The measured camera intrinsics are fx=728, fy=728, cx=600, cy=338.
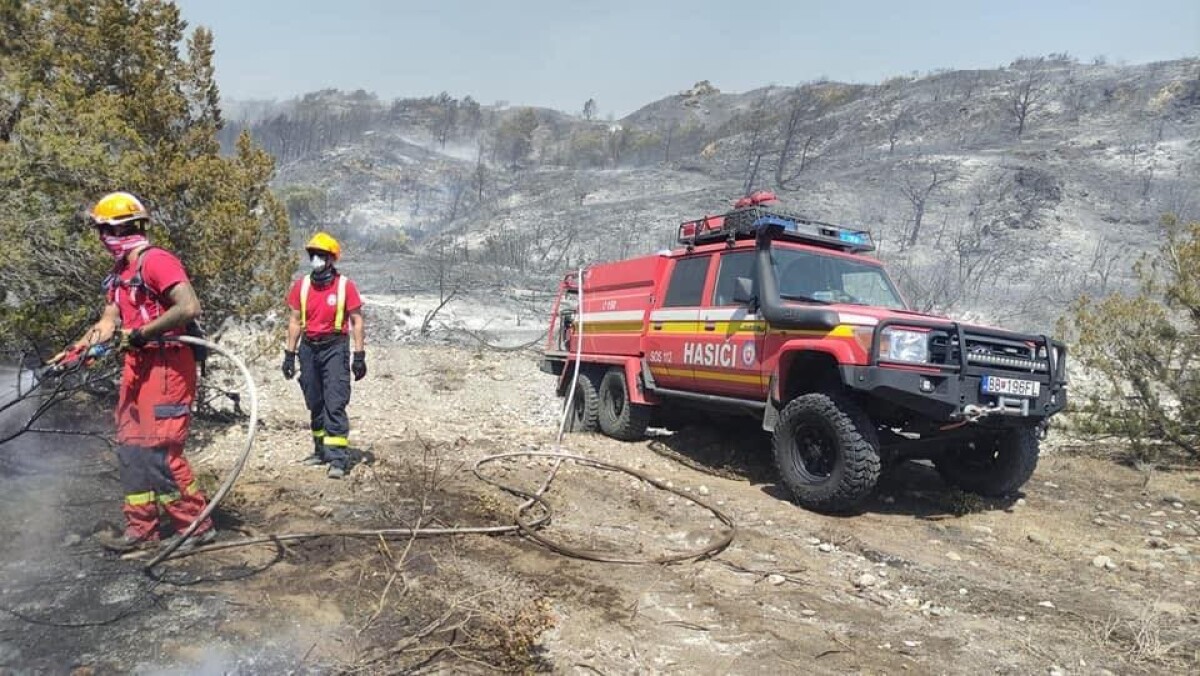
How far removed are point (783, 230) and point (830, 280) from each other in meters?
0.59

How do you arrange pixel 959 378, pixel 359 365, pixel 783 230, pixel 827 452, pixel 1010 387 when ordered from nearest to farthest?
pixel 959 378
pixel 1010 387
pixel 827 452
pixel 359 365
pixel 783 230

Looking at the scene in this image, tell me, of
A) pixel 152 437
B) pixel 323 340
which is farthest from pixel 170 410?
pixel 323 340

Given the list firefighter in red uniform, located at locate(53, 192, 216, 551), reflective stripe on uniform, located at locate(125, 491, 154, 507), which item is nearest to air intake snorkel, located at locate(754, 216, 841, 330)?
firefighter in red uniform, located at locate(53, 192, 216, 551)

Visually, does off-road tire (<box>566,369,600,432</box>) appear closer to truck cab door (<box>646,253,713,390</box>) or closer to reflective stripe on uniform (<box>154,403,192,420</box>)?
truck cab door (<box>646,253,713,390</box>)

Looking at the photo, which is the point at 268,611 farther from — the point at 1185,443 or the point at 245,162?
the point at 1185,443

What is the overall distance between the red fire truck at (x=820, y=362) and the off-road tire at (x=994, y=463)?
11 millimetres

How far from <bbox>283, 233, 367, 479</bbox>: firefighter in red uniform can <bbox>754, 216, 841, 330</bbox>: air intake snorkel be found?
3.18 meters

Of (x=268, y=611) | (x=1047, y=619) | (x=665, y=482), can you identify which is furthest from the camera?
(x=665, y=482)

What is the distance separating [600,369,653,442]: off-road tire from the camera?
25.3ft

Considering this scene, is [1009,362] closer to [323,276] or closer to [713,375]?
[713,375]

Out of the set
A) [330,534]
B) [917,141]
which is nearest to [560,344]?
[330,534]

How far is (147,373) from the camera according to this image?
3824 millimetres

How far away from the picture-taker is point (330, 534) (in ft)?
13.0

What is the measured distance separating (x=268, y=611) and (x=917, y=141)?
2095 inches
